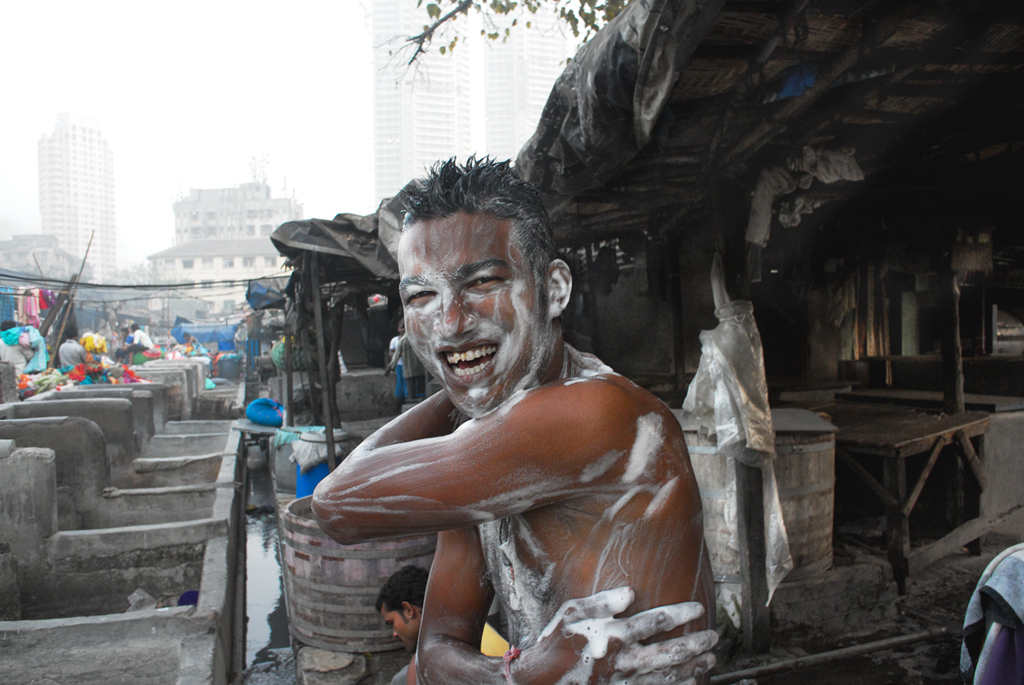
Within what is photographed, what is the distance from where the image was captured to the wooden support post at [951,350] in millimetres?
6172

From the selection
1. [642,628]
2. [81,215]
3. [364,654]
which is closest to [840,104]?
[642,628]

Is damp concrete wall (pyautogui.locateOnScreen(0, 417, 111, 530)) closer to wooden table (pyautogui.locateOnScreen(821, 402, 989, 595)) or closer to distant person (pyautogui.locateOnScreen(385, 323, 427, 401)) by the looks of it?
distant person (pyautogui.locateOnScreen(385, 323, 427, 401))

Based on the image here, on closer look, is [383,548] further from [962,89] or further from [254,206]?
[254,206]

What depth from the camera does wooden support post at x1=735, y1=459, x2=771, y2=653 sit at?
4250mm

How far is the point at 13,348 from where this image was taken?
1310 centimetres

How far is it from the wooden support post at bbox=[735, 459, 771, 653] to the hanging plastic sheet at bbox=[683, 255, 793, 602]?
0.08 meters

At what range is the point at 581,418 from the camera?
1377mm

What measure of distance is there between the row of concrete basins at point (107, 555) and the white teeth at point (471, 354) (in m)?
3.11

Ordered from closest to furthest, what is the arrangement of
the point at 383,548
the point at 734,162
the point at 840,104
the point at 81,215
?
1. the point at 840,104
2. the point at 734,162
3. the point at 383,548
4. the point at 81,215

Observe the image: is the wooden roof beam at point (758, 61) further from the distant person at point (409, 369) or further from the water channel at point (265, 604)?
the distant person at point (409, 369)

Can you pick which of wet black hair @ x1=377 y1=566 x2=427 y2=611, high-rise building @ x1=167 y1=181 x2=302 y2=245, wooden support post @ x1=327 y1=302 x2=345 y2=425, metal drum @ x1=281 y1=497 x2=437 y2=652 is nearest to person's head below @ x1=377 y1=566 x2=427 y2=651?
wet black hair @ x1=377 y1=566 x2=427 y2=611

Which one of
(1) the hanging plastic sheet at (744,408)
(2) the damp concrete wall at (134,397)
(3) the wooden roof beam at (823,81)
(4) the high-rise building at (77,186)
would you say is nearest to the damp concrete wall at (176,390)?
(2) the damp concrete wall at (134,397)

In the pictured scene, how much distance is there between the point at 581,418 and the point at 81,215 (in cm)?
12566

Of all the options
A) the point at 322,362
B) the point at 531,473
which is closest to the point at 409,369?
the point at 322,362
